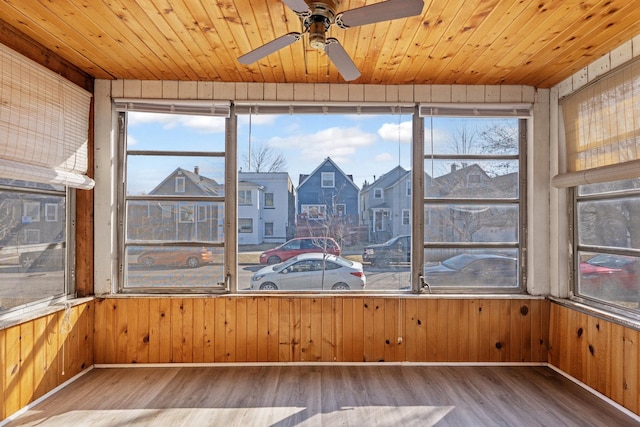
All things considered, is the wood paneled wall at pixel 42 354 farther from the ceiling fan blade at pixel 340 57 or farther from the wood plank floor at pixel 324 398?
the ceiling fan blade at pixel 340 57

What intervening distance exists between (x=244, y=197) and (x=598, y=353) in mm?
3183

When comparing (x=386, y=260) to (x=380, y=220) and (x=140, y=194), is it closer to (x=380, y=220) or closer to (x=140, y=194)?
(x=380, y=220)

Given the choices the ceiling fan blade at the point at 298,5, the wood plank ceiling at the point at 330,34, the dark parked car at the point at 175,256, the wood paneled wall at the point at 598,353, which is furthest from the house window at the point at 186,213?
the wood paneled wall at the point at 598,353

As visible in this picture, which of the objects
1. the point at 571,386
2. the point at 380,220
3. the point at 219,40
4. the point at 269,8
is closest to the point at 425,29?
the point at 269,8

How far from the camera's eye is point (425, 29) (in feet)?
7.83

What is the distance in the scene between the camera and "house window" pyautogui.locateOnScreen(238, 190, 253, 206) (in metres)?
3.39

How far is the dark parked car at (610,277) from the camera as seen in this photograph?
102 inches

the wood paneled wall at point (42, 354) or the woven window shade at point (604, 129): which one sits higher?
the woven window shade at point (604, 129)

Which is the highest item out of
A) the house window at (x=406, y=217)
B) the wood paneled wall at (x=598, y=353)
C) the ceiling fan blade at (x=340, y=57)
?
the ceiling fan blade at (x=340, y=57)

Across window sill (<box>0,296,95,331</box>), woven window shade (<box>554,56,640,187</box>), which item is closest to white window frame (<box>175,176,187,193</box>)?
window sill (<box>0,296,95,331</box>)

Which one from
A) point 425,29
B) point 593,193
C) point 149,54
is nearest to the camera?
point 425,29

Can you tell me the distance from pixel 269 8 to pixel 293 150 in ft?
4.56

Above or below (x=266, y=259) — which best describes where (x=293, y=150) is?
above

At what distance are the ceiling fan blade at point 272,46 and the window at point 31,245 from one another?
1.90 meters
